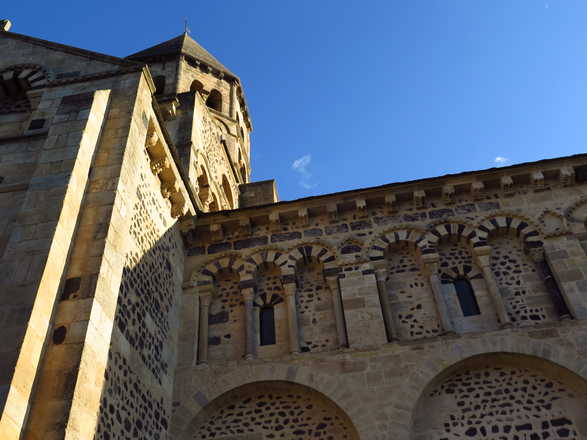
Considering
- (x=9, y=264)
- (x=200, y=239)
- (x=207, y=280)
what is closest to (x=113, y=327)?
(x=9, y=264)

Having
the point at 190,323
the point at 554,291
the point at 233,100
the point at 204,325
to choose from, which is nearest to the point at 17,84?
the point at 190,323

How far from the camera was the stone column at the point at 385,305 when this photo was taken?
29.7ft

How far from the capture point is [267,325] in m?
9.85

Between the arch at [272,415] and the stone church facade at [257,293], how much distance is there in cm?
3

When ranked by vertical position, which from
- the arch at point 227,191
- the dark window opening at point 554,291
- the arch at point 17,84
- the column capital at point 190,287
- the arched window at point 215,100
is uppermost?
the arched window at point 215,100

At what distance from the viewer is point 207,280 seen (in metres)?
10.4

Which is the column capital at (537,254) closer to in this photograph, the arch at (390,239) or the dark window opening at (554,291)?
the dark window opening at (554,291)

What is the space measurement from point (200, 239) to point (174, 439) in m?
3.88

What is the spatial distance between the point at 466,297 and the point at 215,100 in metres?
12.9

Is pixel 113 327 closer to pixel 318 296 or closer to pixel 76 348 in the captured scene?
pixel 76 348

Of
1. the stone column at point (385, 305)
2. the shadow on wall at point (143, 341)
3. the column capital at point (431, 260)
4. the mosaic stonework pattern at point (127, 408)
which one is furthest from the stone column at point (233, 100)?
the mosaic stonework pattern at point (127, 408)

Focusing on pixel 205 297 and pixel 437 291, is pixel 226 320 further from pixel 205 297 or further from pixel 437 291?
pixel 437 291

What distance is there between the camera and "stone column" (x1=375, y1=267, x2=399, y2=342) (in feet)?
29.7

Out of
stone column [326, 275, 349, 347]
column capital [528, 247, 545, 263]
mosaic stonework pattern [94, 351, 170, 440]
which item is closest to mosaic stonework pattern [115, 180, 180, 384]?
mosaic stonework pattern [94, 351, 170, 440]
